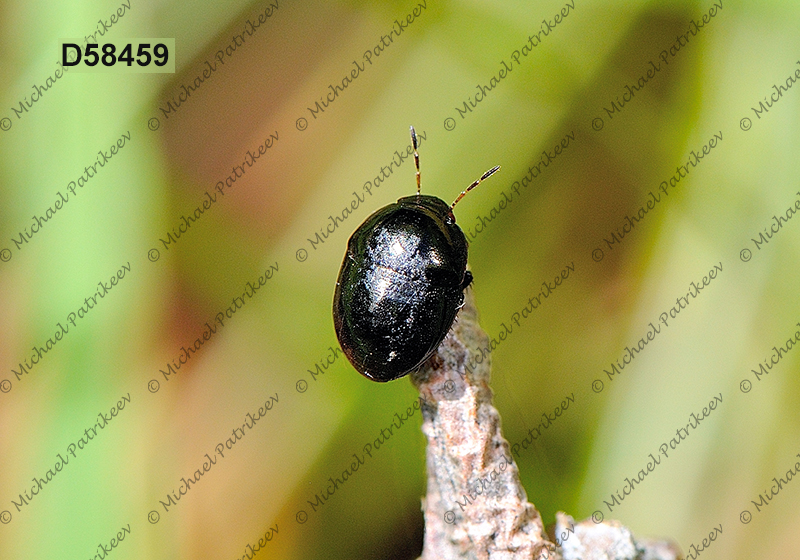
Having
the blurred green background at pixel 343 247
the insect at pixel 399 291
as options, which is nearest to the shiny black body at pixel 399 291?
the insect at pixel 399 291

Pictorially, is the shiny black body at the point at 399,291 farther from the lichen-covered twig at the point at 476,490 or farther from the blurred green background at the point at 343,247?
the blurred green background at the point at 343,247

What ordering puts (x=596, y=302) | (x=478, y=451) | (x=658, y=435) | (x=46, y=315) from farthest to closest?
(x=596, y=302) < (x=658, y=435) < (x=46, y=315) < (x=478, y=451)

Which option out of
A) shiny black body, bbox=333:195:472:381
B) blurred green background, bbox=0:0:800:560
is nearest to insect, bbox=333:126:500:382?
shiny black body, bbox=333:195:472:381

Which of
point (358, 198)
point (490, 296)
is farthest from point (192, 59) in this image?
point (490, 296)

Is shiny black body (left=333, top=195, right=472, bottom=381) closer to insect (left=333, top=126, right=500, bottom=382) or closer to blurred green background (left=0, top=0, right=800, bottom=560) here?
insect (left=333, top=126, right=500, bottom=382)

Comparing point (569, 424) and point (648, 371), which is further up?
point (648, 371)

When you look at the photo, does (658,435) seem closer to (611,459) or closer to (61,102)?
(611,459)

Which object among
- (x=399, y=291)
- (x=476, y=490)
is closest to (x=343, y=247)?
(x=399, y=291)
